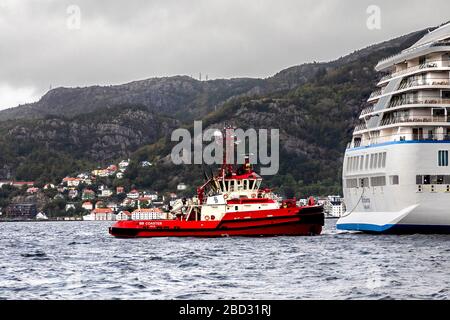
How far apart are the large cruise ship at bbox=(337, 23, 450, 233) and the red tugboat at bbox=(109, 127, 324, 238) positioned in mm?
5255

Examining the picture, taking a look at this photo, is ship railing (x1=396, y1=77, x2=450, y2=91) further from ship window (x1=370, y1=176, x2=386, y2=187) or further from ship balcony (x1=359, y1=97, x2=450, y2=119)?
ship window (x1=370, y1=176, x2=386, y2=187)

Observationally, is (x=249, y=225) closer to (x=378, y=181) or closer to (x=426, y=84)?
(x=378, y=181)

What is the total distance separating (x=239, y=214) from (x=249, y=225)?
3.92 ft

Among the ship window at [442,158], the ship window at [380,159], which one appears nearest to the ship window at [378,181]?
the ship window at [380,159]

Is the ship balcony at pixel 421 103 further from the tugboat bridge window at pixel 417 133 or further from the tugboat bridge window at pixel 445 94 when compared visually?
the tugboat bridge window at pixel 417 133

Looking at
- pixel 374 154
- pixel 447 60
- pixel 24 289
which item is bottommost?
pixel 24 289

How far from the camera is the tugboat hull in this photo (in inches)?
3091

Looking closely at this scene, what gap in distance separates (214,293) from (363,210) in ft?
152

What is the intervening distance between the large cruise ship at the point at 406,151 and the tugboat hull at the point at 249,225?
4594 mm
